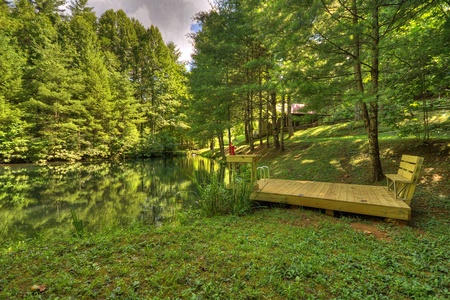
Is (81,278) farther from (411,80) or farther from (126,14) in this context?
(126,14)

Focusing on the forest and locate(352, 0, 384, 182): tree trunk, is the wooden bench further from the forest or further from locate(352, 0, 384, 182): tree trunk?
the forest

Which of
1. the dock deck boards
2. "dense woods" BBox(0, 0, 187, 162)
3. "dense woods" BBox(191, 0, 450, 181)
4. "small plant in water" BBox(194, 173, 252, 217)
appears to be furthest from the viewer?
"dense woods" BBox(0, 0, 187, 162)

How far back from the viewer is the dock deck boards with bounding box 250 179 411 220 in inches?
137

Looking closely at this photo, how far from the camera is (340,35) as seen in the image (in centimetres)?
483

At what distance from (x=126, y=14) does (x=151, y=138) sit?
55.9 ft

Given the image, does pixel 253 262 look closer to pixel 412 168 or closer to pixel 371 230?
pixel 371 230

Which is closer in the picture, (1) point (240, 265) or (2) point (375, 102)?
(1) point (240, 265)

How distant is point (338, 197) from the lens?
4.02m

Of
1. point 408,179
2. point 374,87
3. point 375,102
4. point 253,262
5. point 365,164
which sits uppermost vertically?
point 374,87

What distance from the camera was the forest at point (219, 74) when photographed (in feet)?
16.0

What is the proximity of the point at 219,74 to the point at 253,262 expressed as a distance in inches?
378

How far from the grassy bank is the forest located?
2.94 metres

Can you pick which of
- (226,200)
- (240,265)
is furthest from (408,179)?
(240,265)

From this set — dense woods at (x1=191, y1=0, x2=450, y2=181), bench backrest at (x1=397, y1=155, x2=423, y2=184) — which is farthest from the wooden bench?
dense woods at (x1=191, y1=0, x2=450, y2=181)
